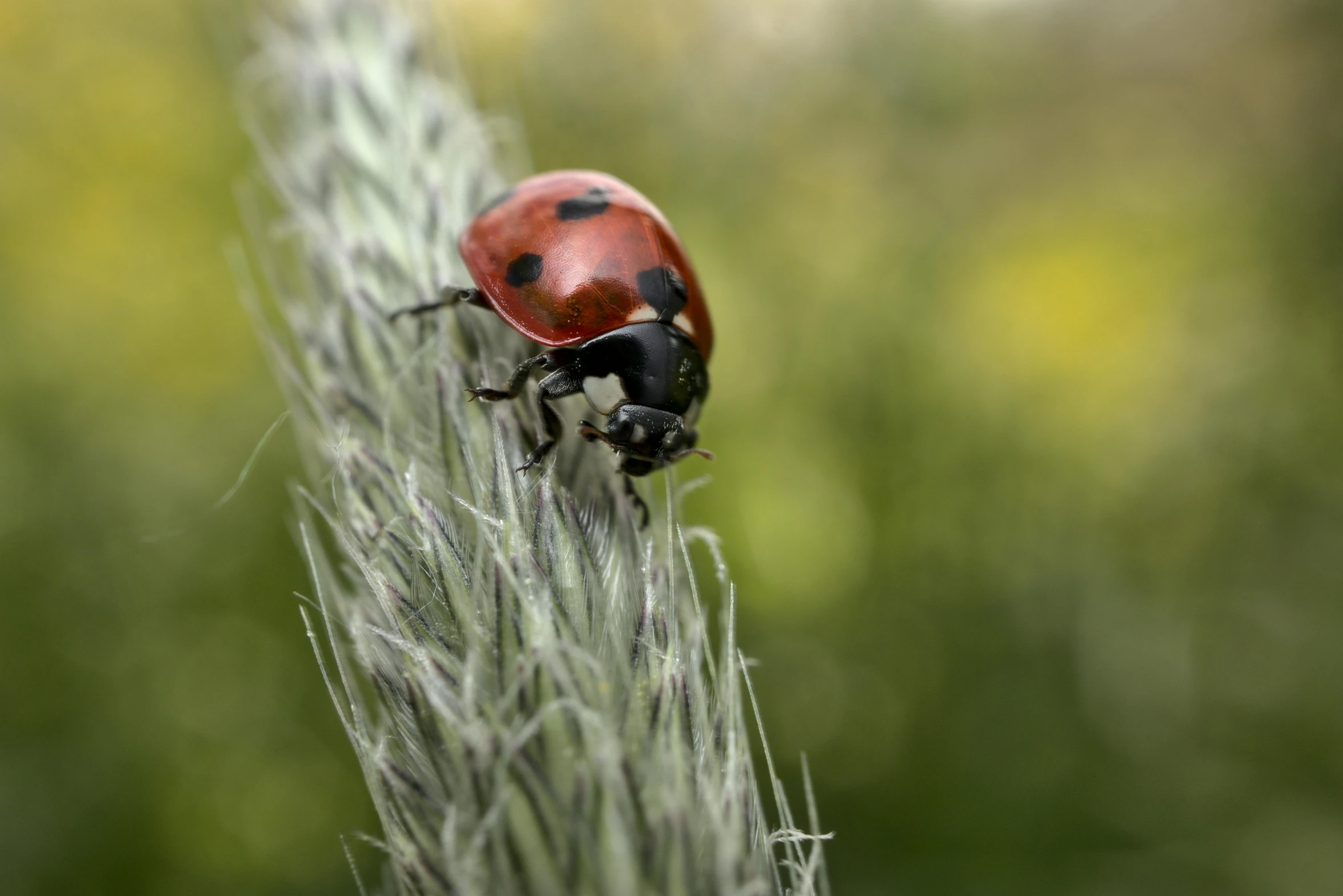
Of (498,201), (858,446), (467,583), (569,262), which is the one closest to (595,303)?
(569,262)

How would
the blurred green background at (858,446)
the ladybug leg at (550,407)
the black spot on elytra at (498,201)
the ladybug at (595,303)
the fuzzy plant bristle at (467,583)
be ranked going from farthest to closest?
Answer: 1. the blurred green background at (858,446)
2. the black spot on elytra at (498,201)
3. the ladybug at (595,303)
4. the ladybug leg at (550,407)
5. the fuzzy plant bristle at (467,583)

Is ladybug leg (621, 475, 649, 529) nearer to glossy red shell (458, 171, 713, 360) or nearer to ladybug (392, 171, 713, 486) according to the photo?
ladybug (392, 171, 713, 486)

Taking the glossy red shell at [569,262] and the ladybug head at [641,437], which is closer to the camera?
the ladybug head at [641,437]

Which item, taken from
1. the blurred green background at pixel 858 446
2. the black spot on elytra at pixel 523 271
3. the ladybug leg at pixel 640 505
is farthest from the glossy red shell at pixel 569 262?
the blurred green background at pixel 858 446

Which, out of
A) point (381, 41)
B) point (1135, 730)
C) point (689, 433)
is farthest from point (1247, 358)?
point (381, 41)

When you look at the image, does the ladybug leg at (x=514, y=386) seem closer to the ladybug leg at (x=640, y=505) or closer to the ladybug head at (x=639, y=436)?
the ladybug head at (x=639, y=436)

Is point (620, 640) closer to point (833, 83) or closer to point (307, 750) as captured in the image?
point (307, 750)

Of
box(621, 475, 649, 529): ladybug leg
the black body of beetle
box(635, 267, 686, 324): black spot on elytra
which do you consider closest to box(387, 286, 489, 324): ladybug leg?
the black body of beetle
